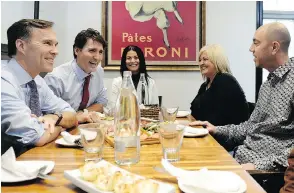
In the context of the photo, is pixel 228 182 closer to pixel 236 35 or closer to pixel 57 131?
pixel 57 131

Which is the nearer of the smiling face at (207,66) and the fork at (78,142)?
the fork at (78,142)

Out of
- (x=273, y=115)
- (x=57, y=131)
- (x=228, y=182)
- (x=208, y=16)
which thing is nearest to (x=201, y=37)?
(x=208, y=16)

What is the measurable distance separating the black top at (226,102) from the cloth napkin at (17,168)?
1776 millimetres

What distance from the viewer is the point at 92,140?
1.04 m

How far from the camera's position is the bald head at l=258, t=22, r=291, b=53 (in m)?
1.79

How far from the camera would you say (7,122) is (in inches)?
52.0

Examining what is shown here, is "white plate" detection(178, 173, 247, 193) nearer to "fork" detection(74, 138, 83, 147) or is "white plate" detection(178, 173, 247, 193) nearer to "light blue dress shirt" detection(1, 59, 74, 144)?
"fork" detection(74, 138, 83, 147)

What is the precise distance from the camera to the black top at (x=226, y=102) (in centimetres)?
239

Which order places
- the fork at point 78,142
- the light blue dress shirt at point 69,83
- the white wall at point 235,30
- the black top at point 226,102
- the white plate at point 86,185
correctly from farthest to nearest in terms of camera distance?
the white wall at point 235,30 → the light blue dress shirt at point 69,83 → the black top at point 226,102 → the fork at point 78,142 → the white plate at point 86,185

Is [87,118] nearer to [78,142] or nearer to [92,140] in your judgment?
[78,142]

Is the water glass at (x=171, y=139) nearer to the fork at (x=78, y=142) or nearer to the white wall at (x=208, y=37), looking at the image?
the fork at (x=78, y=142)

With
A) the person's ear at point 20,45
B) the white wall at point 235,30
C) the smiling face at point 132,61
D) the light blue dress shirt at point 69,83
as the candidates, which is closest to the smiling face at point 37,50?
the person's ear at point 20,45

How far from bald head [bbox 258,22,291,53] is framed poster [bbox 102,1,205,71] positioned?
73.6 inches

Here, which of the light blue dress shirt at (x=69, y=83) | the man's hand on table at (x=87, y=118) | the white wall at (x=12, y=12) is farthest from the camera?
the light blue dress shirt at (x=69, y=83)
